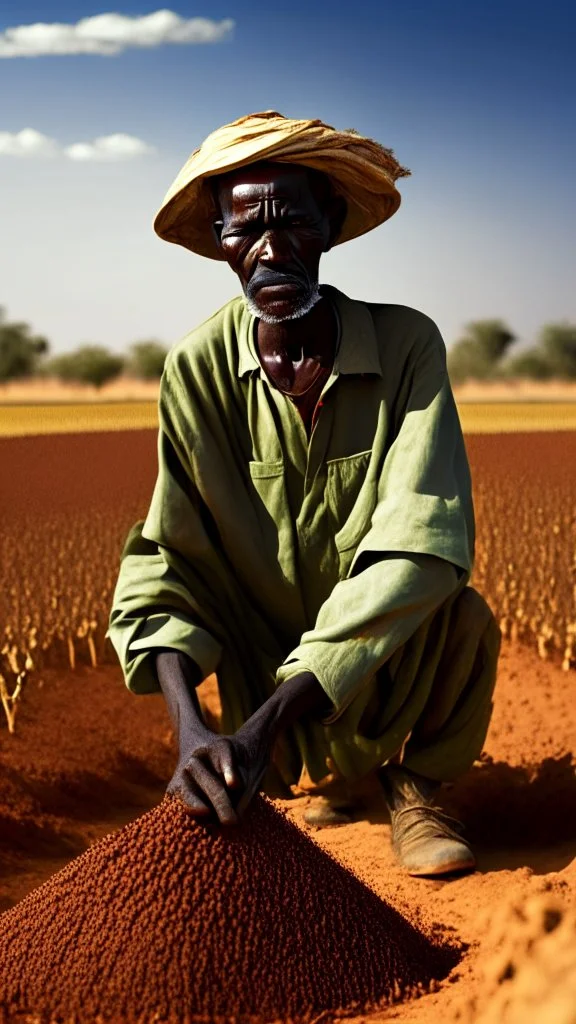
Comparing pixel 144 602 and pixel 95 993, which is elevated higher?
pixel 144 602

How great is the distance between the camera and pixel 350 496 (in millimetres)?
3508

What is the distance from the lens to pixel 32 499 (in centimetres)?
935

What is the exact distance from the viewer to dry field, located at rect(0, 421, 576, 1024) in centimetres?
260

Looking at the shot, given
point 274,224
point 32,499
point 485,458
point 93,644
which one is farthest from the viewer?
point 485,458

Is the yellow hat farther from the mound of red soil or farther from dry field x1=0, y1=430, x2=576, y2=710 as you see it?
dry field x1=0, y1=430, x2=576, y2=710

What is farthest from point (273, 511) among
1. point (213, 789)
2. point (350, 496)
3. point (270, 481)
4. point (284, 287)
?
point (213, 789)

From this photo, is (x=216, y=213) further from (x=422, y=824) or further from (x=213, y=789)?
(x=422, y=824)

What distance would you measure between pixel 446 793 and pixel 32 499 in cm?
583

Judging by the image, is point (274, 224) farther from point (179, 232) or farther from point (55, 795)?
point (55, 795)

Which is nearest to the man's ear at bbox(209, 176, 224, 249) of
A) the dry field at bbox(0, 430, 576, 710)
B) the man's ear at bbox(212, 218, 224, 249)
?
the man's ear at bbox(212, 218, 224, 249)

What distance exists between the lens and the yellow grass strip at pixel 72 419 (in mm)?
17589

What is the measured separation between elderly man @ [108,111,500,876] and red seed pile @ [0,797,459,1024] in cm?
45

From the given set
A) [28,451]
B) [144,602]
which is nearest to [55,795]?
[144,602]

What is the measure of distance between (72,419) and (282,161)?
55.7 ft
